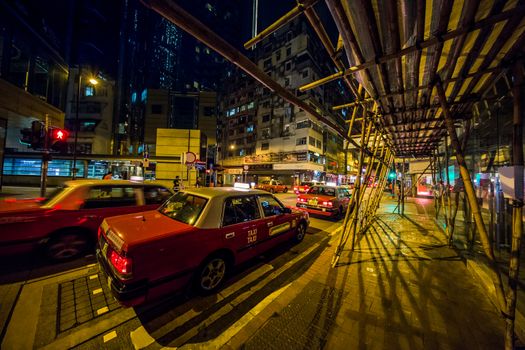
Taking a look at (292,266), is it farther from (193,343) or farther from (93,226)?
(93,226)

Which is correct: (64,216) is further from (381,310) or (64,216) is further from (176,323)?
(381,310)

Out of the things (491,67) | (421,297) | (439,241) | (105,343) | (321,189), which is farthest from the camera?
(321,189)

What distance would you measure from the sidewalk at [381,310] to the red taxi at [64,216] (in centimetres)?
427

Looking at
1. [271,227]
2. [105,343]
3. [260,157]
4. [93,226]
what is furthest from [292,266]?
[260,157]

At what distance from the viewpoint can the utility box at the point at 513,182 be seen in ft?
7.79

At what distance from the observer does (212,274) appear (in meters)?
3.28

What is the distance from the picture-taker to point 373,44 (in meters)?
2.30

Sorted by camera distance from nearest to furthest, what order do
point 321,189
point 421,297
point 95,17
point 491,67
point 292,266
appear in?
point 491,67 < point 421,297 < point 292,266 < point 321,189 < point 95,17

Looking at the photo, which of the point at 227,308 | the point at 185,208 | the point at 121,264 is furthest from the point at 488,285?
the point at 121,264

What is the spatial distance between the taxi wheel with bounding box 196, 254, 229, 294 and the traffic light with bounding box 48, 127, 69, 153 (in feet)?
25.8

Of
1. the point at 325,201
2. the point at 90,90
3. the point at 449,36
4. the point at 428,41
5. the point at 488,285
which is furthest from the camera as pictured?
the point at 90,90

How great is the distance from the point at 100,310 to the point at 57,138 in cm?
764

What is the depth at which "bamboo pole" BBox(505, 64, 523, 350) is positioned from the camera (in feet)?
7.19

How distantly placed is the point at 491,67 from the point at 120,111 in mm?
52042
